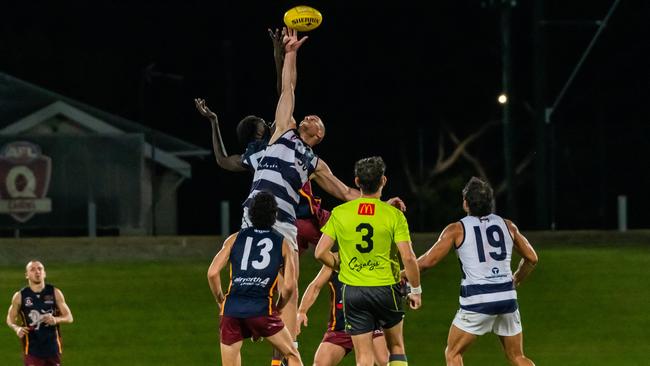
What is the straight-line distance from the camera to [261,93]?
63219mm

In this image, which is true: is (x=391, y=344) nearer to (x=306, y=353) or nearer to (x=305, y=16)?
(x=305, y=16)

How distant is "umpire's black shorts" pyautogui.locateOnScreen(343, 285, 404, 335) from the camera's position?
1073 centimetres

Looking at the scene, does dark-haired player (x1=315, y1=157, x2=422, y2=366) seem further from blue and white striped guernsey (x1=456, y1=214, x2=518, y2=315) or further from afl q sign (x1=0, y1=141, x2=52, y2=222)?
afl q sign (x1=0, y1=141, x2=52, y2=222)

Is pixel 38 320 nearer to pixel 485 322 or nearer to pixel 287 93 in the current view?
pixel 287 93

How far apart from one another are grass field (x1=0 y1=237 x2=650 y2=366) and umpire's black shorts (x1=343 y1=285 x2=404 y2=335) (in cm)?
439

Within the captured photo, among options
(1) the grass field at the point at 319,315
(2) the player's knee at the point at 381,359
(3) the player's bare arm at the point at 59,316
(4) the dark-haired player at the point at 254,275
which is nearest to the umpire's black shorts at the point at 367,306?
(4) the dark-haired player at the point at 254,275

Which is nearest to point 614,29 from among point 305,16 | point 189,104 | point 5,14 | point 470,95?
point 470,95

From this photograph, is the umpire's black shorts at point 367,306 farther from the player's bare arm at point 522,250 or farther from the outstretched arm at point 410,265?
the player's bare arm at point 522,250

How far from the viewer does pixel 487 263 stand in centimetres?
1095

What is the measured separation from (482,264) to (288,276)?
1487 mm

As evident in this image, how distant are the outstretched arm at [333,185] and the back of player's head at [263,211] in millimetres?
1398

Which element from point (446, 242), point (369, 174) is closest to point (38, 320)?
point (369, 174)

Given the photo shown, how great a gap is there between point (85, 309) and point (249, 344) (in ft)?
13.7

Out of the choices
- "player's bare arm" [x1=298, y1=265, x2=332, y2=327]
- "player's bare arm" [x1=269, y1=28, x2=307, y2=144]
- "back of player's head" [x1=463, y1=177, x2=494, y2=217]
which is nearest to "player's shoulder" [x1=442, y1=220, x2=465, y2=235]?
"back of player's head" [x1=463, y1=177, x2=494, y2=217]
